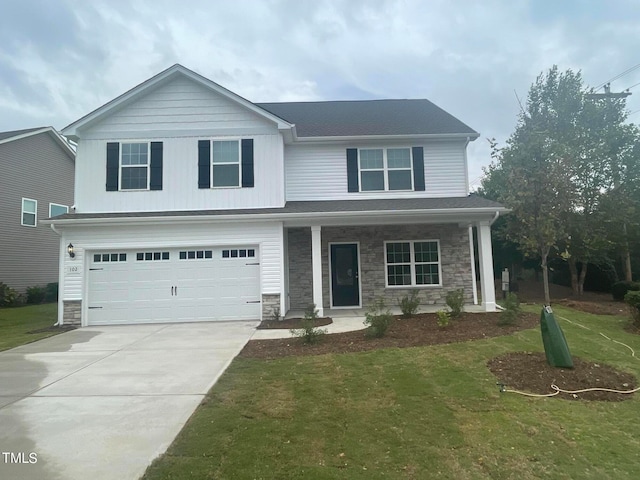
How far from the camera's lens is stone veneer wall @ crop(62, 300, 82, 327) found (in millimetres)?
10703

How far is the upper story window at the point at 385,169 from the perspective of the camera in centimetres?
1268

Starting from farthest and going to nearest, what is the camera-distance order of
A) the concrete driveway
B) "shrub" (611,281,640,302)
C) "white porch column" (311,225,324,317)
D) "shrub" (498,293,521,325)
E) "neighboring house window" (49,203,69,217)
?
"neighboring house window" (49,203,69,217) < "shrub" (611,281,640,302) < "white porch column" (311,225,324,317) < "shrub" (498,293,521,325) < the concrete driveway

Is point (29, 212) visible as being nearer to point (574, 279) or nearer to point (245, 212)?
point (245, 212)

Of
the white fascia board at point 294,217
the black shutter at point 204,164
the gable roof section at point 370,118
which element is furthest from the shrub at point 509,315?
the black shutter at point 204,164

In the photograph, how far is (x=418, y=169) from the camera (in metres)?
12.7

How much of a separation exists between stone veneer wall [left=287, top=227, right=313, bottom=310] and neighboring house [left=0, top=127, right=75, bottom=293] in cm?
1334

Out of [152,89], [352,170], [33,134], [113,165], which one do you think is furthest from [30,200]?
[352,170]

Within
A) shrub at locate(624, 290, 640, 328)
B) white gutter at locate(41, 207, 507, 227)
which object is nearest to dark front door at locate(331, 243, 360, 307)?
white gutter at locate(41, 207, 507, 227)

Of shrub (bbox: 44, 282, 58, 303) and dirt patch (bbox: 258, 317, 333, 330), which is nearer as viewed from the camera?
dirt patch (bbox: 258, 317, 333, 330)

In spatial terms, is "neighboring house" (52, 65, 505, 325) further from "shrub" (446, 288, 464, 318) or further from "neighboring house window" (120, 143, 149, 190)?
"shrub" (446, 288, 464, 318)

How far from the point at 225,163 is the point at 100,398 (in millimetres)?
7792

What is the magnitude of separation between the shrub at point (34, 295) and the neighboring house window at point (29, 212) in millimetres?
3035

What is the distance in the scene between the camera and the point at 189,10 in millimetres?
10977

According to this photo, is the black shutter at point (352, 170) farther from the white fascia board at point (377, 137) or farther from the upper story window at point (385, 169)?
the white fascia board at point (377, 137)
